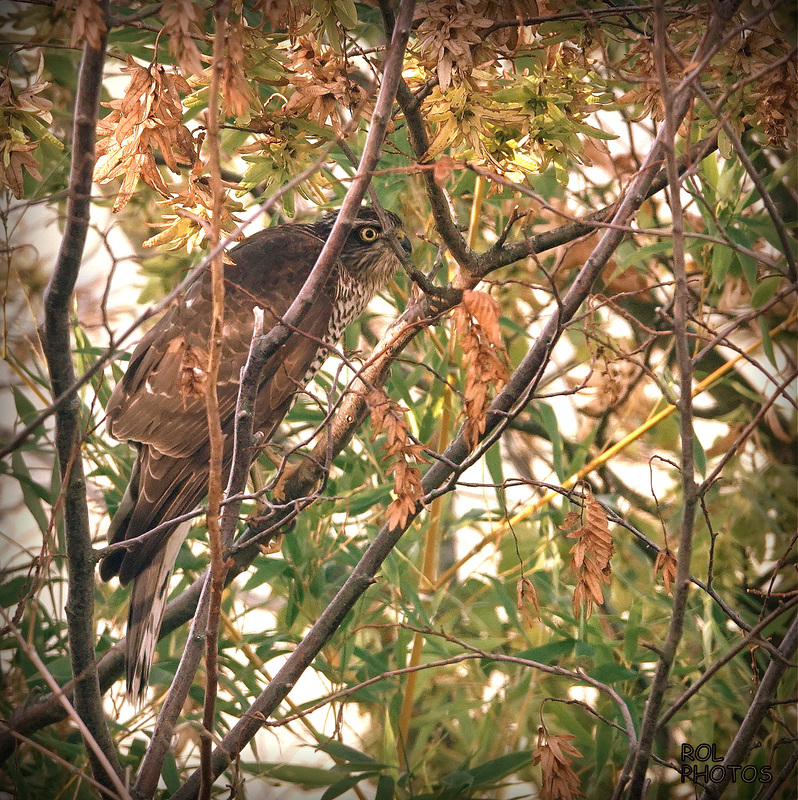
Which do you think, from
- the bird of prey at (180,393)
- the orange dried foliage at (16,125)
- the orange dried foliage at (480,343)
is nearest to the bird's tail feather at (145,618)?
the bird of prey at (180,393)

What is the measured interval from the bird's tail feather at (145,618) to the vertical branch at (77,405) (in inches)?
14.0

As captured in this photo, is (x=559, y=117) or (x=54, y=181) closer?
(x=559, y=117)

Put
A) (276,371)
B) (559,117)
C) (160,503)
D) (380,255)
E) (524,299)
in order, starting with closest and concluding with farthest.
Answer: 1. (559,117)
2. (160,503)
3. (276,371)
4. (380,255)
5. (524,299)

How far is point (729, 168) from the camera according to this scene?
243 centimetres

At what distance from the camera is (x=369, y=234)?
2992mm

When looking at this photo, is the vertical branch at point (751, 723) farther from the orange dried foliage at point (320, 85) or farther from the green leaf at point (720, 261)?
the green leaf at point (720, 261)

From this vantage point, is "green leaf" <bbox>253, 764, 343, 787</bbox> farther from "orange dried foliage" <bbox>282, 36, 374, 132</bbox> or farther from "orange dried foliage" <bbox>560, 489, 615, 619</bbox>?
"orange dried foliage" <bbox>282, 36, 374, 132</bbox>

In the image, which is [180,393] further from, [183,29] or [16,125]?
[183,29]

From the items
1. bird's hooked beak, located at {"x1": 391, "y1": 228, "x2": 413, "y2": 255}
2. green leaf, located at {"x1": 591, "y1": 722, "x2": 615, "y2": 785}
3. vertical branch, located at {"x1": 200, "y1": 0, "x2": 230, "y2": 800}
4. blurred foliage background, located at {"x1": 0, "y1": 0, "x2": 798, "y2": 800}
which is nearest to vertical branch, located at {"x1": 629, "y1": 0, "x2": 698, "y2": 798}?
blurred foliage background, located at {"x1": 0, "y1": 0, "x2": 798, "y2": 800}

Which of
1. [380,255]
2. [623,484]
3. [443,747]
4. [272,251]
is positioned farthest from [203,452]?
[623,484]

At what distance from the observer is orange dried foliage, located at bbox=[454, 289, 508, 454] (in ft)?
4.02

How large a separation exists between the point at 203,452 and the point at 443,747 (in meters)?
1.21

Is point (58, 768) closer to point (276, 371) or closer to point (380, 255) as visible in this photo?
point (276, 371)

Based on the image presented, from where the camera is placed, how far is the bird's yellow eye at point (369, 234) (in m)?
2.98
